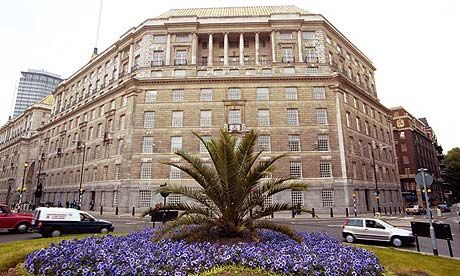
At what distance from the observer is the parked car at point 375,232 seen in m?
14.3

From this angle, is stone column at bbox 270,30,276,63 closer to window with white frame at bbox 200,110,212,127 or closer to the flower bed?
window with white frame at bbox 200,110,212,127

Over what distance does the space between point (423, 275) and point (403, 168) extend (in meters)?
70.8

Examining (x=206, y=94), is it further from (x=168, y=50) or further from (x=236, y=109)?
(x=168, y=50)

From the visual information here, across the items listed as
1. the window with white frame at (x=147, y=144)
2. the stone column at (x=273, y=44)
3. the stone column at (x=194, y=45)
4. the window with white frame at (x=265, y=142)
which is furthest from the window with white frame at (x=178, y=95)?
the stone column at (x=273, y=44)

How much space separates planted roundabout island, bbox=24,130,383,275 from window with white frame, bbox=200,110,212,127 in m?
28.7

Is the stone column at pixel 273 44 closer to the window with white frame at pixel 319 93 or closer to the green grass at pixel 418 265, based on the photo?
the window with white frame at pixel 319 93

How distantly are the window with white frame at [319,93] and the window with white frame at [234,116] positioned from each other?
38.2 ft

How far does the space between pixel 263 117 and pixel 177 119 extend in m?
12.7

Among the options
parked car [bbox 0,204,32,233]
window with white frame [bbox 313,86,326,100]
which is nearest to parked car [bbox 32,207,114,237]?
parked car [bbox 0,204,32,233]

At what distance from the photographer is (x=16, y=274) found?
680 centimetres

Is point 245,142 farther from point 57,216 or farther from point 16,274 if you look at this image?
point 57,216

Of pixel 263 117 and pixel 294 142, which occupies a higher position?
pixel 263 117

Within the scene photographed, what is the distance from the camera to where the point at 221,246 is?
783cm

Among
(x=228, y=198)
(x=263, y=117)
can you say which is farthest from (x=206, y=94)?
(x=228, y=198)
